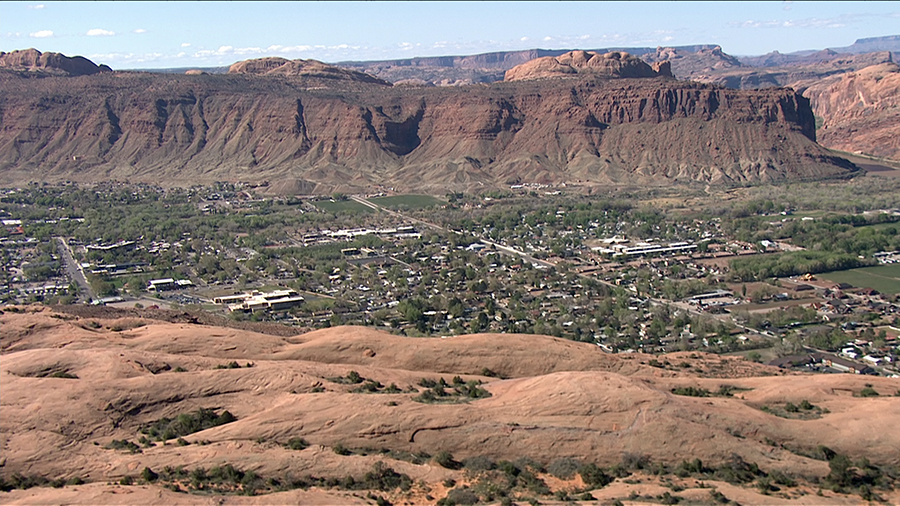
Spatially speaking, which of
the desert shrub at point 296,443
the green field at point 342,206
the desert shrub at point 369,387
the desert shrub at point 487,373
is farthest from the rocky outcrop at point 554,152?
the desert shrub at point 296,443

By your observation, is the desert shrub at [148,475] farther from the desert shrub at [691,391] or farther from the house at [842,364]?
the house at [842,364]

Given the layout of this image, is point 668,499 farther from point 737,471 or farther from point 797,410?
point 797,410

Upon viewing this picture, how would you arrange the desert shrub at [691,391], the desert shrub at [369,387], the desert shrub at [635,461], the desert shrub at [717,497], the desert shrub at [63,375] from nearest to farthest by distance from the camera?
the desert shrub at [717,497] < the desert shrub at [635,461] < the desert shrub at [63,375] < the desert shrub at [369,387] < the desert shrub at [691,391]

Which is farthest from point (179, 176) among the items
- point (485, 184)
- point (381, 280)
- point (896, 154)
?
point (896, 154)

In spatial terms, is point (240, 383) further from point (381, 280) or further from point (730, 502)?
point (381, 280)

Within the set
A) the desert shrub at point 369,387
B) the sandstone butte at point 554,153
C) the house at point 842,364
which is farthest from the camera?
the sandstone butte at point 554,153

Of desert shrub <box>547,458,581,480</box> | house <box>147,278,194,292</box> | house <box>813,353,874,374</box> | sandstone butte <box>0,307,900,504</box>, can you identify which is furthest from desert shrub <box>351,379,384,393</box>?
house <box>147,278,194,292</box>

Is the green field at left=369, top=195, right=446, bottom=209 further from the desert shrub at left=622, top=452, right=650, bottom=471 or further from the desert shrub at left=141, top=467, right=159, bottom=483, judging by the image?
the desert shrub at left=141, top=467, right=159, bottom=483
